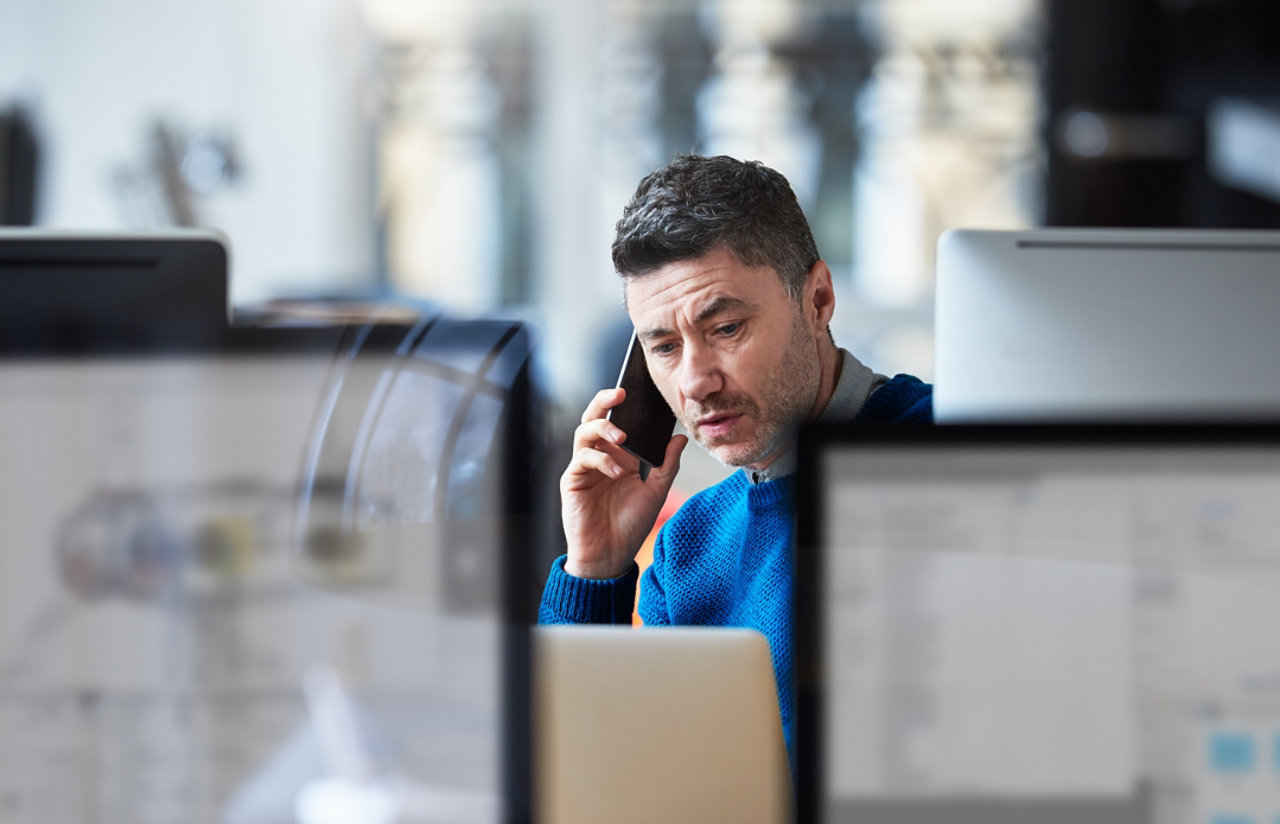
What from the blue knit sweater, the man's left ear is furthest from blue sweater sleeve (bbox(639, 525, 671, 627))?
the man's left ear

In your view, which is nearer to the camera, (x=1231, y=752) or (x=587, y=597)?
(x=1231, y=752)

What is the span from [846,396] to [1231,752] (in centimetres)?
44

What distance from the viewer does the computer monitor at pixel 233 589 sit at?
2.33 ft

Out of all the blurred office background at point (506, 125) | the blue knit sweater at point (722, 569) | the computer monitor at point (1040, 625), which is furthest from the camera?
the blurred office background at point (506, 125)

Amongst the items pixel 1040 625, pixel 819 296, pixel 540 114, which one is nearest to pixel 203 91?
pixel 540 114

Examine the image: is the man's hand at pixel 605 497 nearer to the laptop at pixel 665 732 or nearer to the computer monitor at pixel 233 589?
the laptop at pixel 665 732

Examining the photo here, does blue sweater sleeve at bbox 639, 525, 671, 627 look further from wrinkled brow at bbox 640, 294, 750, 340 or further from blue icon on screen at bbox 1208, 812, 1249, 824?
blue icon on screen at bbox 1208, 812, 1249, 824

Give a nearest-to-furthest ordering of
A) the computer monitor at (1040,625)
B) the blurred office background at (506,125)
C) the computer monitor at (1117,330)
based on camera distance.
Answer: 1. the computer monitor at (1040,625)
2. the computer monitor at (1117,330)
3. the blurred office background at (506,125)

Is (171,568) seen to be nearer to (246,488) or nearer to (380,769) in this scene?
(246,488)

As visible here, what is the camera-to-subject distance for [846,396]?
104cm

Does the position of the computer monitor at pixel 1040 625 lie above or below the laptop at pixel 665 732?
above

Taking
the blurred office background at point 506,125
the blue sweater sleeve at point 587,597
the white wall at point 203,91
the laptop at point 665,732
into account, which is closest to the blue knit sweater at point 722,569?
the blue sweater sleeve at point 587,597

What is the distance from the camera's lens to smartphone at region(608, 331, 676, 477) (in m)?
1.00

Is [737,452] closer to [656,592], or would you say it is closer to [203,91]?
[656,592]
